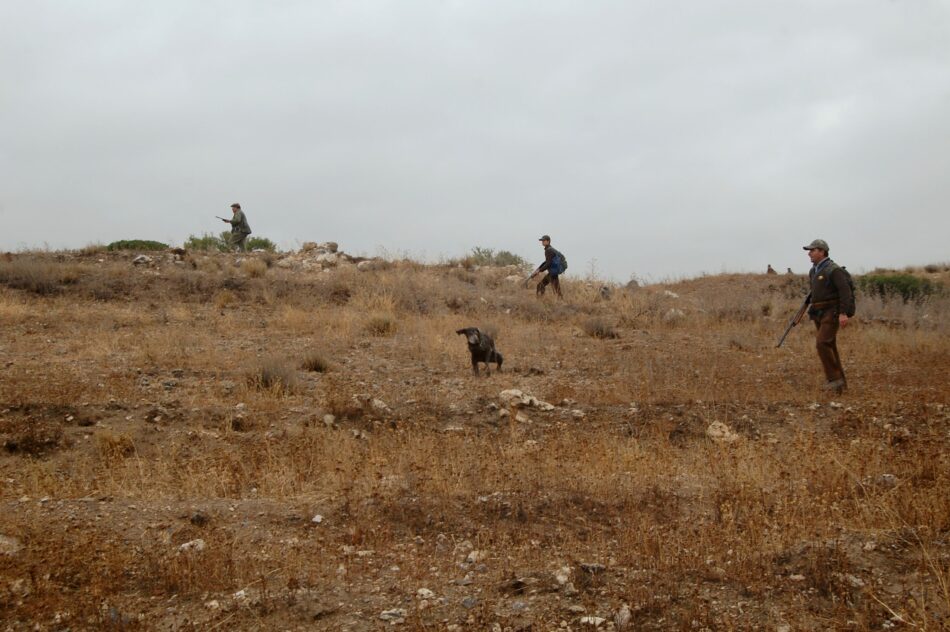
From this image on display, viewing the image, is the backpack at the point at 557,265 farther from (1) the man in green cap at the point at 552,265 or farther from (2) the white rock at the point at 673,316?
(2) the white rock at the point at 673,316

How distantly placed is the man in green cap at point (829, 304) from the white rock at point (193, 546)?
313 inches

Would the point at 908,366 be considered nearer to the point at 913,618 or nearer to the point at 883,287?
the point at 913,618


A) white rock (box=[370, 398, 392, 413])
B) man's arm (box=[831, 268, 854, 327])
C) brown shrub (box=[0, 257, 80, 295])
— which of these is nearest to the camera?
white rock (box=[370, 398, 392, 413])

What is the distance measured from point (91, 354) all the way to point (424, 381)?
5.11 m

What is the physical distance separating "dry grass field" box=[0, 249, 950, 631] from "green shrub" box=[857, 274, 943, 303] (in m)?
8.16

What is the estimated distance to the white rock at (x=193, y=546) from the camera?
5379 mm

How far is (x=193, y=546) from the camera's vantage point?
215 inches

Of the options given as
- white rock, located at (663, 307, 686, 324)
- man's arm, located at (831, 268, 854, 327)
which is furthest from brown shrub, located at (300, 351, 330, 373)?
white rock, located at (663, 307, 686, 324)

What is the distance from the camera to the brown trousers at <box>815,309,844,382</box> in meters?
10.1

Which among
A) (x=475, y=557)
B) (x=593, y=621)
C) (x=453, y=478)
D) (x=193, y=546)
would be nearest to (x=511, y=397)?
(x=453, y=478)

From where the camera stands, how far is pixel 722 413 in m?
9.31

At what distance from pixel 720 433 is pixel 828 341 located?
2.62 metres

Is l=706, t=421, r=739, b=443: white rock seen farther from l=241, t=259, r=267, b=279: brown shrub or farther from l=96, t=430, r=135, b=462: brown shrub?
l=241, t=259, r=267, b=279: brown shrub

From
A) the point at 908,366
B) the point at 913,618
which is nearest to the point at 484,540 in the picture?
the point at 913,618
